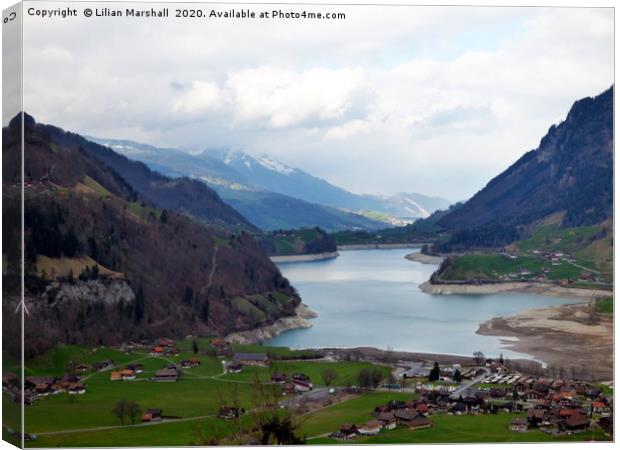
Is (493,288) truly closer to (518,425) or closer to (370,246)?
(518,425)

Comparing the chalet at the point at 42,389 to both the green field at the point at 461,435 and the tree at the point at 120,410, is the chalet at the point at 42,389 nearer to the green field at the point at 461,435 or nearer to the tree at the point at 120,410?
the tree at the point at 120,410

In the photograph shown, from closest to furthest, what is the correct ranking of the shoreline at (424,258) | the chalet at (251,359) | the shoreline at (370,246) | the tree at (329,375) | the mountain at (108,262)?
the mountain at (108,262)
the tree at (329,375)
the chalet at (251,359)
the shoreline at (424,258)
the shoreline at (370,246)

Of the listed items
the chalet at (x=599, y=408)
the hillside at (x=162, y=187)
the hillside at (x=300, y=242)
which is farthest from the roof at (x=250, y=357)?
the hillside at (x=300, y=242)

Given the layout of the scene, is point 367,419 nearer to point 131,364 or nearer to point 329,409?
point 329,409

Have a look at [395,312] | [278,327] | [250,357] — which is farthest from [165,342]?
[278,327]

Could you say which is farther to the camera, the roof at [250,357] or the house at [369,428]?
the roof at [250,357]

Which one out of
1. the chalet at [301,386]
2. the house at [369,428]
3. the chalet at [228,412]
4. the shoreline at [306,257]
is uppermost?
the shoreline at [306,257]
